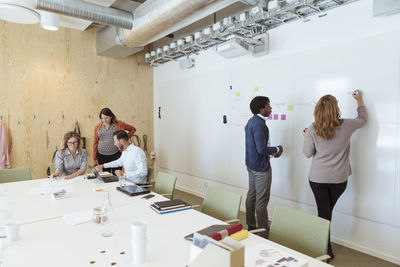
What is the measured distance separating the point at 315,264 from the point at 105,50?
4748mm

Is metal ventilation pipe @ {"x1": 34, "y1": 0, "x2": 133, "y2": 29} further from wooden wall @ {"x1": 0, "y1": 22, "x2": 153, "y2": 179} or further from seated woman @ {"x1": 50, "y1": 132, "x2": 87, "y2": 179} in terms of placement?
wooden wall @ {"x1": 0, "y1": 22, "x2": 153, "y2": 179}

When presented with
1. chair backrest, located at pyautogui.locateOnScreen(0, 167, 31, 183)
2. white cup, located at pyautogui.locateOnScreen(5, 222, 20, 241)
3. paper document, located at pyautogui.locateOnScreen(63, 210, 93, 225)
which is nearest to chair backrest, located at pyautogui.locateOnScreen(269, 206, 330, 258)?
paper document, located at pyautogui.locateOnScreen(63, 210, 93, 225)

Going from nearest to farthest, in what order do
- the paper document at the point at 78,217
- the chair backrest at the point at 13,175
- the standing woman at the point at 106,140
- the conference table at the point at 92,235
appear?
the conference table at the point at 92,235
the paper document at the point at 78,217
the chair backrest at the point at 13,175
the standing woman at the point at 106,140

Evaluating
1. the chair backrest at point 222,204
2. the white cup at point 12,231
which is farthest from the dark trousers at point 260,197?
the white cup at point 12,231

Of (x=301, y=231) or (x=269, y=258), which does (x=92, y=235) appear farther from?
(x=301, y=231)

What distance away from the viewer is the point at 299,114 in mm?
3385

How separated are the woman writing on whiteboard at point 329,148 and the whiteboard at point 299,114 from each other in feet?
0.96

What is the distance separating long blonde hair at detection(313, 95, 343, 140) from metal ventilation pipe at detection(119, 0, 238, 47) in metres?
1.41

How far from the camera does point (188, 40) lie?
4230mm

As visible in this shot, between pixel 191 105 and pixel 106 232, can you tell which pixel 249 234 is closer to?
pixel 106 232

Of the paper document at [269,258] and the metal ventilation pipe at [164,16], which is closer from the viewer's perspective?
the paper document at [269,258]

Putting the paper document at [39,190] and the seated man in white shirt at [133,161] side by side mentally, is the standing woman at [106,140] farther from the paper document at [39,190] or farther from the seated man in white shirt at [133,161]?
the paper document at [39,190]

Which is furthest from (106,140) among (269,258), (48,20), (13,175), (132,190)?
(269,258)

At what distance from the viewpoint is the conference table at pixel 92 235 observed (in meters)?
1.40
